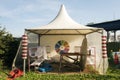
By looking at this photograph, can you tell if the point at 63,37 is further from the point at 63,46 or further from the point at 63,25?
the point at 63,25

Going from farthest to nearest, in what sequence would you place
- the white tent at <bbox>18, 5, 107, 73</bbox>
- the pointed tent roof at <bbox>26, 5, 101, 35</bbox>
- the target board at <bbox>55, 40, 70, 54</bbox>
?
1. the target board at <bbox>55, 40, 70, 54</bbox>
2. the white tent at <bbox>18, 5, 107, 73</bbox>
3. the pointed tent roof at <bbox>26, 5, 101, 35</bbox>

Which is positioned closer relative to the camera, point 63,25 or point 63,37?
point 63,25

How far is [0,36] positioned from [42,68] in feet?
10.1

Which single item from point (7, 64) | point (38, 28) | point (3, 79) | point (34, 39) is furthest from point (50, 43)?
point (3, 79)

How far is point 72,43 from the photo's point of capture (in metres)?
22.6

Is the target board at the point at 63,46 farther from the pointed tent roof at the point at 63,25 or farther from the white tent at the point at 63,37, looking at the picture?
the pointed tent roof at the point at 63,25

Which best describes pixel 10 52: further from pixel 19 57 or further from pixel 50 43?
pixel 50 43

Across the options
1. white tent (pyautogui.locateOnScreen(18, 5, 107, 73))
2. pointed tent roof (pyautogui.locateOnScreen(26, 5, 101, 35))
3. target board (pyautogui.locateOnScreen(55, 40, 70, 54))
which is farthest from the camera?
target board (pyautogui.locateOnScreen(55, 40, 70, 54))

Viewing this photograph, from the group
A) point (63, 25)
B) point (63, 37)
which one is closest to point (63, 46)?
point (63, 37)

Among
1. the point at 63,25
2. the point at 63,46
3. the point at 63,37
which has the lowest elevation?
the point at 63,46

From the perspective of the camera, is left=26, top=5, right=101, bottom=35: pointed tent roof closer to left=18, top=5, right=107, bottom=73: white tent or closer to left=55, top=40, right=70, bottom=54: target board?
left=18, top=5, right=107, bottom=73: white tent

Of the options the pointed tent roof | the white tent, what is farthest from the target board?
the pointed tent roof

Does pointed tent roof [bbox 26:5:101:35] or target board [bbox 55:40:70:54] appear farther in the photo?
target board [bbox 55:40:70:54]

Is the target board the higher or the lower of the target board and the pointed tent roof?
the lower
